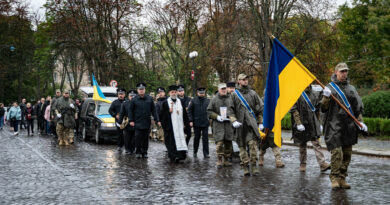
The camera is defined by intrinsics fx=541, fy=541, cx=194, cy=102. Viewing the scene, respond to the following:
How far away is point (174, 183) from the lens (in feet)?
30.6

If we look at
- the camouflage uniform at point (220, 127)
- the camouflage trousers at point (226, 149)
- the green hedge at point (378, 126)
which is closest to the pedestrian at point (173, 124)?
the camouflage trousers at point (226, 149)

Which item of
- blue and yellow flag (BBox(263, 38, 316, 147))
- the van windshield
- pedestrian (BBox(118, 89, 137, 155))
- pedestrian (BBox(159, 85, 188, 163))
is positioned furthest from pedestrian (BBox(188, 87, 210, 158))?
the van windshield

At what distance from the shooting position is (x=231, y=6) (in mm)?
33281

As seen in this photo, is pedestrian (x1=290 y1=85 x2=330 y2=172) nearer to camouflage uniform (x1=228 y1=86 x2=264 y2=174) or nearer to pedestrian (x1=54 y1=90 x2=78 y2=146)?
camouflage uniform (x1=228 y1=86 x2=264 y2=174)

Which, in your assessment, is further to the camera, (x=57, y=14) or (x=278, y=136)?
(x=57, y=14)

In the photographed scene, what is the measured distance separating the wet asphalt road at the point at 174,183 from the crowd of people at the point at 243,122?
0.37 metres

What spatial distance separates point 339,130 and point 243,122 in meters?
2.38

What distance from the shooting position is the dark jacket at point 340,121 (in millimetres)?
8266

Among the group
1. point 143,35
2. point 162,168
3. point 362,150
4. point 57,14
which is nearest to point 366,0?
point 143,35

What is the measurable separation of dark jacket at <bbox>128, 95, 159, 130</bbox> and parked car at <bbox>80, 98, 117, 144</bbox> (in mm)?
5483

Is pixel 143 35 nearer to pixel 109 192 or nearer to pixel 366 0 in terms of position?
pixel 366 0

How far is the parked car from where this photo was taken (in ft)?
64.1

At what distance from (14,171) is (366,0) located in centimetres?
4858

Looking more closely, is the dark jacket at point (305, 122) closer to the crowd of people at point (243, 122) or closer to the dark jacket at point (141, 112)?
the crowd of people at point (243, 122)
